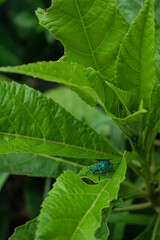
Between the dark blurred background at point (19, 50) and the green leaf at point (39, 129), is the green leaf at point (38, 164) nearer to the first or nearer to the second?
the green leaf at point (39, 129)

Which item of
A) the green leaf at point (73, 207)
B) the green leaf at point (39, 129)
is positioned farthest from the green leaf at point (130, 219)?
the green leaf at point (73, 207)

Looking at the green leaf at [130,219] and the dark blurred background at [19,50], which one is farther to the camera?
the dark blurred background at [19,50]

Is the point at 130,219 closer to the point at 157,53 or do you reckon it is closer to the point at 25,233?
the point at 25,233

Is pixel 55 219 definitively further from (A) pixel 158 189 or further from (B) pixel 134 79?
(A) pixel 158 189

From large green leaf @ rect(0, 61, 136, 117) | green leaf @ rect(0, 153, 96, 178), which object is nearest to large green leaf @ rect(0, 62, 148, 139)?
large green leaf @ rect(0, 61, 136, 117)

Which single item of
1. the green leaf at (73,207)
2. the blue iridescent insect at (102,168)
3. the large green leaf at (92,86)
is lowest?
the green leaf at (73,207)

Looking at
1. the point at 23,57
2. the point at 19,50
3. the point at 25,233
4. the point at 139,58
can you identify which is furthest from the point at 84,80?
the point at 19,50

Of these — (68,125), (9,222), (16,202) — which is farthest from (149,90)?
(16,202)

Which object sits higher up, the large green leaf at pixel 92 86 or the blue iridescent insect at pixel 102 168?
the large green leaf at pixel 92 86
